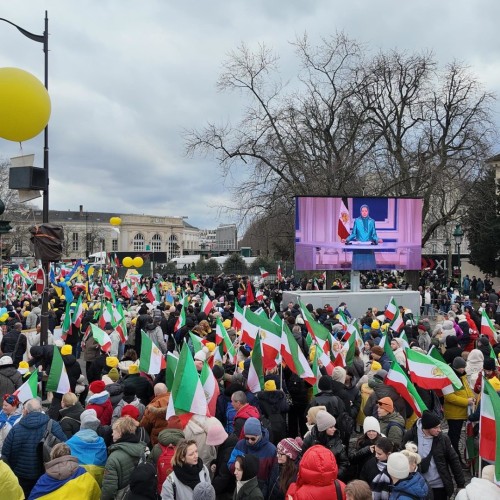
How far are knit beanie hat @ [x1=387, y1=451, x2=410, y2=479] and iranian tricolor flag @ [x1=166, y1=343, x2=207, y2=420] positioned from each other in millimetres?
2081

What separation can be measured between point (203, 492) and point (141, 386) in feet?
10.9

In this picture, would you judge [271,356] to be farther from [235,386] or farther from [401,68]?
[401,68]

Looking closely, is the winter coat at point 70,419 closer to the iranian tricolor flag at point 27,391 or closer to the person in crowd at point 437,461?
the iranian tricolor flag at point 27,391

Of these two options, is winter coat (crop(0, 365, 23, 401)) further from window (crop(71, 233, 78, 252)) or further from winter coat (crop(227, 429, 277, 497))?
window (crop(71, 233, 78, 252))

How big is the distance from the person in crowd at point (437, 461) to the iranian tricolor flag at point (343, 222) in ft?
55.5

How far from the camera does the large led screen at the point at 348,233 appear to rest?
21.7 metres

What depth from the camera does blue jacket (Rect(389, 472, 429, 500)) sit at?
412 cm

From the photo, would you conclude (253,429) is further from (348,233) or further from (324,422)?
(348,233)

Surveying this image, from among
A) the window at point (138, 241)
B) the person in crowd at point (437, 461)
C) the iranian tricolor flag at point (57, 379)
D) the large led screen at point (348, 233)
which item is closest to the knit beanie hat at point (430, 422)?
the person in crowd at point (437, 461)

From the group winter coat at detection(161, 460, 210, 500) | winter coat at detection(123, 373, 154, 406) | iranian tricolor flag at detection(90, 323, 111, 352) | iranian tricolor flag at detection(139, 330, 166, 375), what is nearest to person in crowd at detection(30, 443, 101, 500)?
winter coat at detection(161, 460, 210, 500)

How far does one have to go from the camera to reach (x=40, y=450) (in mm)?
5207

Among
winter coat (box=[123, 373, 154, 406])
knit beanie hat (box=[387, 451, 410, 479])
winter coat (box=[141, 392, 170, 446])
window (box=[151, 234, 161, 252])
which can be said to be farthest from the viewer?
window (box=[151, 234, 161, 252])

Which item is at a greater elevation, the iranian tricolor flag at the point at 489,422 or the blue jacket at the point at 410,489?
the iranian tricolor flag at the point at 489,422

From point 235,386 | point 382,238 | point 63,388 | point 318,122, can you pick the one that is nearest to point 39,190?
point 63,388
